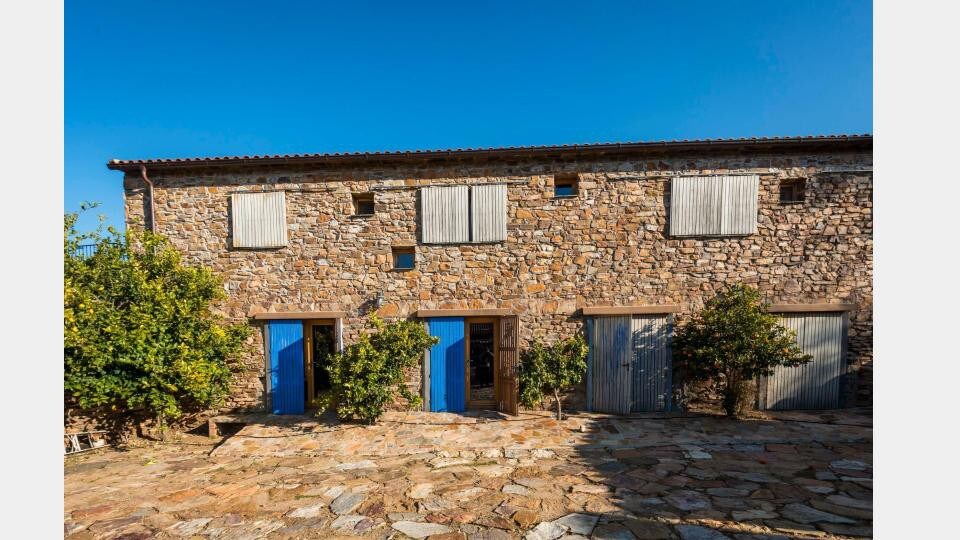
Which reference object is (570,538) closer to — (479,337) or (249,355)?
(479,337)

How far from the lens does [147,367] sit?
646 cm

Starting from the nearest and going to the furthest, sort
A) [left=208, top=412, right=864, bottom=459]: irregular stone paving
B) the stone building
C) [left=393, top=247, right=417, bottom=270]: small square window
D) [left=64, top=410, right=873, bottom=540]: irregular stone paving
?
[left=64, top=410, right=873, bottom=540]: irregular stone paving
[left=208, top=412, right=864, bottom=459]: irregular stone paving
the stone building
[left=393, top=247, right=417, bottom=270]: small square window

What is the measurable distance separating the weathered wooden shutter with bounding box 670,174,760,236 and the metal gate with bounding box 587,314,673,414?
225cm

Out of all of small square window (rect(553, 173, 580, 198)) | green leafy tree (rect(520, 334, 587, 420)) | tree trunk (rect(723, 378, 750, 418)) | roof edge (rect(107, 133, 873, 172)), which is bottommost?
tree trunk (rect(723, 378, 750, 418))

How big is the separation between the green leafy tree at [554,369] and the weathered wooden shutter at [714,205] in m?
3.61

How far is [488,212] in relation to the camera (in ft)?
26.2

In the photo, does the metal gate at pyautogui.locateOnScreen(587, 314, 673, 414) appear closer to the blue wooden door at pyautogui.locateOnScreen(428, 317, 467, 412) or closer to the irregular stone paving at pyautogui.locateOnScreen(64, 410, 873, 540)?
the irregular stone paving at pyautogui.locateOnScreen(64, 410, 873, 540)

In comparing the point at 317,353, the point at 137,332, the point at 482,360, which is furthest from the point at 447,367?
the point at 137,332

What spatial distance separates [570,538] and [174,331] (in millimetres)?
8100

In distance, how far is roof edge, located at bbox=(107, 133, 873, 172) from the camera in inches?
299

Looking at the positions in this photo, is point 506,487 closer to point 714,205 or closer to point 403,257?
point 403,257

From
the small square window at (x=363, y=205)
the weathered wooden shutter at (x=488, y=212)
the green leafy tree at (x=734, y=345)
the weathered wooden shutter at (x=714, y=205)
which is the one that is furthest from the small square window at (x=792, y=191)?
the small square window at (x=363, y=205)

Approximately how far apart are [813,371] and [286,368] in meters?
12.2

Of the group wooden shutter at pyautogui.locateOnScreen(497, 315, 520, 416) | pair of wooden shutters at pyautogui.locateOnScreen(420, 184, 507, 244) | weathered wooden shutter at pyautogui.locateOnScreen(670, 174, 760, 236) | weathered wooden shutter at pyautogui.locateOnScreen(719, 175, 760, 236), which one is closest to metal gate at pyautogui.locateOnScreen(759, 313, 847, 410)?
weathered wooden shutter at pyautogui.locateOnScreen(719, 175, 760, 236)
